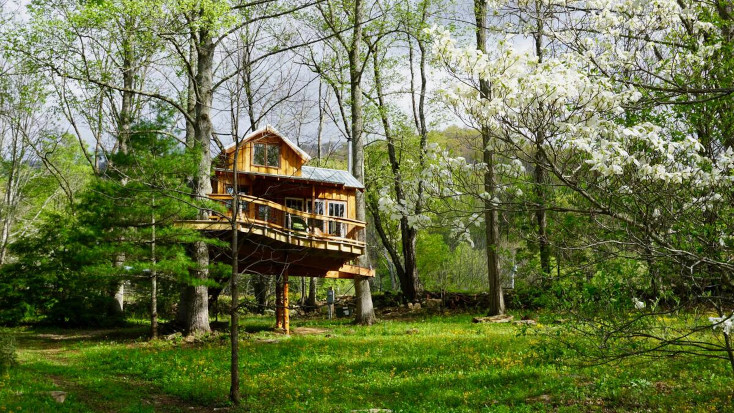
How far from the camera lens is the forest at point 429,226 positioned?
6.36m

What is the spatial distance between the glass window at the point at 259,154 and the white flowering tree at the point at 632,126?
17394 mm

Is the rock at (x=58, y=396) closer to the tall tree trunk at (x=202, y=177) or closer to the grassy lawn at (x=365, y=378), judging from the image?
the grassy lawn at (x=365, y=378)

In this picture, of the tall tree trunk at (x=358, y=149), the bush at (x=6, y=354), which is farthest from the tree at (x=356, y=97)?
the bush at (x=6, y=354)

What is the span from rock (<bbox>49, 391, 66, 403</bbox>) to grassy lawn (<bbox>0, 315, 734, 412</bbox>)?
12cm

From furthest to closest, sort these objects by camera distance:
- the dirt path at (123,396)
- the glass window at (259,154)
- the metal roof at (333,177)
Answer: the glass window at (259,154), the metal roof at (333,177), the dirt path at (123,396)

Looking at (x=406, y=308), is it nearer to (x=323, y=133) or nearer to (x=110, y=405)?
(x=323, y=133)

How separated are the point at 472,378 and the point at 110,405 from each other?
A: 20.9 ft

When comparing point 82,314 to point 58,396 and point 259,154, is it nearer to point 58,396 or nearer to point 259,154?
point 259,154

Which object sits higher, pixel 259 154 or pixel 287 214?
pixel 259 154

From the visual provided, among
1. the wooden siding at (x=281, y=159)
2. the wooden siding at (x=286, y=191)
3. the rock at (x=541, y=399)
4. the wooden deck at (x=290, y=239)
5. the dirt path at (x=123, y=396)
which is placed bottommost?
the rock at (x=541, y=399)

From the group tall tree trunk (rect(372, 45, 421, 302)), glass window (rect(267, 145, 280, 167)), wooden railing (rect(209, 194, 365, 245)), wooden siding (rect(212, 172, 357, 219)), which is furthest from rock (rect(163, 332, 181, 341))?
tall tree trunk (rect(372, 45, 421, 302))

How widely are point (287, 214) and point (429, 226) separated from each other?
14.6 m

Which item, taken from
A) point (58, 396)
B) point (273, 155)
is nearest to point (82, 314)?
point (273, 155)

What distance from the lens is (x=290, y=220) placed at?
67.2ft
